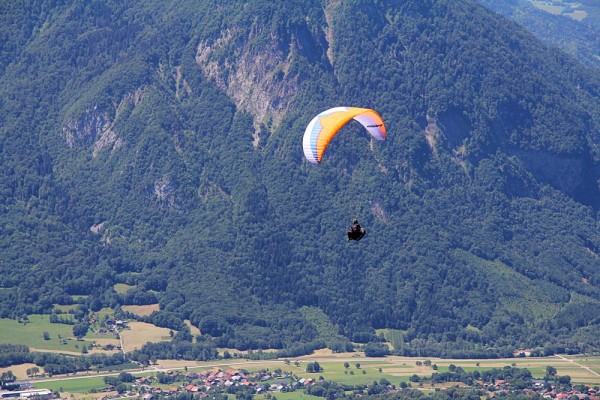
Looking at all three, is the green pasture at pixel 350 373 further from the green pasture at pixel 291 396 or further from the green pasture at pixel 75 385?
the green pasture at pixel 75 385

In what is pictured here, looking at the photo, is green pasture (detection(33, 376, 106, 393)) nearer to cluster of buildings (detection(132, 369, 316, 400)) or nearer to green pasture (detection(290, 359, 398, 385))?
cluster of buildings (detection(132, 369, 316, 400))

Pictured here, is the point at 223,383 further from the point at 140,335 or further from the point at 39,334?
the point at 39,334

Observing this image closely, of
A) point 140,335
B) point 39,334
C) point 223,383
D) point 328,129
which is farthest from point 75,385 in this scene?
point 328,129

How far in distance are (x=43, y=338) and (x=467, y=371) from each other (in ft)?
130

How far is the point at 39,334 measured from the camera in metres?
192

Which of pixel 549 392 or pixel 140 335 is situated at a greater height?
pixel 140 335

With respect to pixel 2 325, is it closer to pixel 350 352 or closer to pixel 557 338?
pixel 350 352

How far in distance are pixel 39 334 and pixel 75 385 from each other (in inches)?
633

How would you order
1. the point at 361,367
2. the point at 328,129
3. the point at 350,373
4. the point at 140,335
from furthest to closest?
the point at 140,335 → the point at 361,367 → the point at 350,373 → the point at 328,129

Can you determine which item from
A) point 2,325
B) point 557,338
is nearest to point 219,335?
point 2,325

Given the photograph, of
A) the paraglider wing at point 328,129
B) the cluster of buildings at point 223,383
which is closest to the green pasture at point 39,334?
the cluster of buildings at point 223,383

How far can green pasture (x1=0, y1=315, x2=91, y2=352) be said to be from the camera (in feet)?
620

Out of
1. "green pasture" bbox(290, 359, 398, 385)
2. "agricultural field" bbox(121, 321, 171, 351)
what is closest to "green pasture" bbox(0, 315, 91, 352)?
"agricultural field" bbox(121, 321, 171, 351)

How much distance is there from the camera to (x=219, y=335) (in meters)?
195
